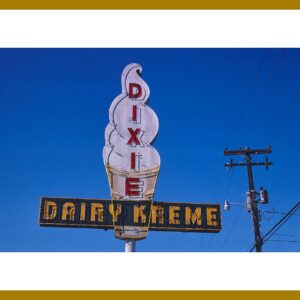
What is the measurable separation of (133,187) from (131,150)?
1603 mm

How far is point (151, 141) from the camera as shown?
61.3ft

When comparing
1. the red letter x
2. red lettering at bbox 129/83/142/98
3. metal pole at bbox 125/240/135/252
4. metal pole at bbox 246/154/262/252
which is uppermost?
red lettering at bbox 129/83/142/98

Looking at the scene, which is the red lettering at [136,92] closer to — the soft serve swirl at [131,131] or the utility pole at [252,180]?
the soft serve swirl at [131,131]

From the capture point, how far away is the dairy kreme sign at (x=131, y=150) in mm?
18000

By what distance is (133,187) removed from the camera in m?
18.0

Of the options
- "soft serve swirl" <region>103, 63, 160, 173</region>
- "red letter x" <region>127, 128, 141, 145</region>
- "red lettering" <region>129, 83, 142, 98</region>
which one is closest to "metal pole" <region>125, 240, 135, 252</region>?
"soft serve swirl" <region>103, 63, 160, 173</region>

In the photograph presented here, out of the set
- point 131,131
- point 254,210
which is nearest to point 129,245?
point 131,131

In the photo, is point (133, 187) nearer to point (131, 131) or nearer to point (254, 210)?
point (131, 131)

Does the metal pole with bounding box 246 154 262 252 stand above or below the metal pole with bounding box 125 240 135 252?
above

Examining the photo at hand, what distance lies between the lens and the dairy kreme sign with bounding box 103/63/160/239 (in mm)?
18000

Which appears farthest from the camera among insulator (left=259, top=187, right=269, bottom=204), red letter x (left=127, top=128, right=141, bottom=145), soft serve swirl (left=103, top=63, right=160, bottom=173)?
insulator (left=259, top=187, right=269, bottom=204)

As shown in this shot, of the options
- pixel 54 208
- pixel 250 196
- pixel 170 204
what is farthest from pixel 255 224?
pixel 54 208

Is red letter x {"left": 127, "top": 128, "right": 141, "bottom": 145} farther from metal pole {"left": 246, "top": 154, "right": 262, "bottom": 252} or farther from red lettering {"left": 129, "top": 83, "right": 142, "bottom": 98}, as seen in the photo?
metal pole {"left": 246, "top": 154, "right": 262, "bottom": 252}

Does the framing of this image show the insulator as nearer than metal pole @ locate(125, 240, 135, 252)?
No
